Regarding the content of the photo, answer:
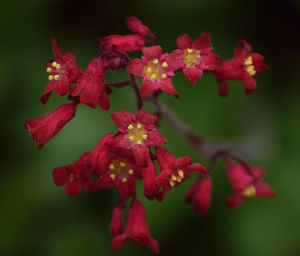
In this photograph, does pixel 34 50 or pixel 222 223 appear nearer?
pixel 222 223

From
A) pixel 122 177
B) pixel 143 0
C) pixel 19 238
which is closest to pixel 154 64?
pixel 122 177

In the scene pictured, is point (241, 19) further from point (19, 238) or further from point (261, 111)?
Answer: point (19, 238)

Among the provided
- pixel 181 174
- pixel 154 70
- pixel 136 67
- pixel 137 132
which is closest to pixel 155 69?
pixel 154 70

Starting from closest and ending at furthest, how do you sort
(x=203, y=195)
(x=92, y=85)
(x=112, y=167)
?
(x=92, y=85), (x=112, y=167), (x=203, y=195)

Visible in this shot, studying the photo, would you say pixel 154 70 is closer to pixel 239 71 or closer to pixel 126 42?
pixel 126 42

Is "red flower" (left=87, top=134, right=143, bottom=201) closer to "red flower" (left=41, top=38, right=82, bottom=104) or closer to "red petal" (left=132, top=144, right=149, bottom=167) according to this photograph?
"red petal" (left=132, top=144, right=149, bottom=167)
